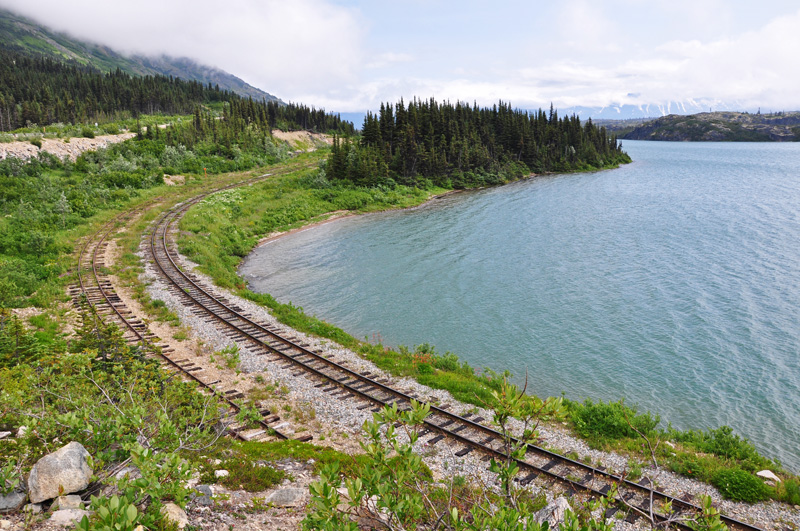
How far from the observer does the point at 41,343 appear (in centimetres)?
2011

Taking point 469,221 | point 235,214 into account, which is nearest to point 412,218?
point 469,221

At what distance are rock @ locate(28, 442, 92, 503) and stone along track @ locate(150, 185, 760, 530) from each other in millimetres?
6535

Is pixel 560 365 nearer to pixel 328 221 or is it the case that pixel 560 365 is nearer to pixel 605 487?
pixel 605 487

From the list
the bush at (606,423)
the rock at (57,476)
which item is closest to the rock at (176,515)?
the rock at (57,476)

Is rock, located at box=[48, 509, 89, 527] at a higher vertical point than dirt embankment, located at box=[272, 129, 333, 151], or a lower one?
lower

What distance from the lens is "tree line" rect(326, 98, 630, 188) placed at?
79375mm

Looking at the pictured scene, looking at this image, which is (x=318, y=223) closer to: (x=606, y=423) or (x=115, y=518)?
(x=606, y=423)

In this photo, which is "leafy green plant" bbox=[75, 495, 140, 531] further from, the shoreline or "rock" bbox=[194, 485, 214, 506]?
the shoreline

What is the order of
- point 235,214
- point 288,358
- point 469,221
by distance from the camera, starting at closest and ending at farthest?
point 288,358 < point 235,214 < point 469,221

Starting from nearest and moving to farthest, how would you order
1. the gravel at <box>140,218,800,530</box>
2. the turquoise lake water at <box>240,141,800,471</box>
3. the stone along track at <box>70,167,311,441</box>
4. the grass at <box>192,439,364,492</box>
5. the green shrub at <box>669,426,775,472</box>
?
1. the grass at <box>192,439,364,492</box>
2. the gravel at <box>140,218,800,530</box>
3. the green shrub at <box>669,426,775,472</box>
4. the stone along track at <box>70,167,311,441</box>
5. the turquoise lake water at <box>240,141,800,471</box>

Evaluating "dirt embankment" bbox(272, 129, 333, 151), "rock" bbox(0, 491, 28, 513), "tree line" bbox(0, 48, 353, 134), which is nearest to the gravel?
"rock" bbox(0, 491, 28, 513)

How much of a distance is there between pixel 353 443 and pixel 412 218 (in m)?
48.1

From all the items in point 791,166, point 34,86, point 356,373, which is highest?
point 34,86

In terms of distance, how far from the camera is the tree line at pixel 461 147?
260ft
